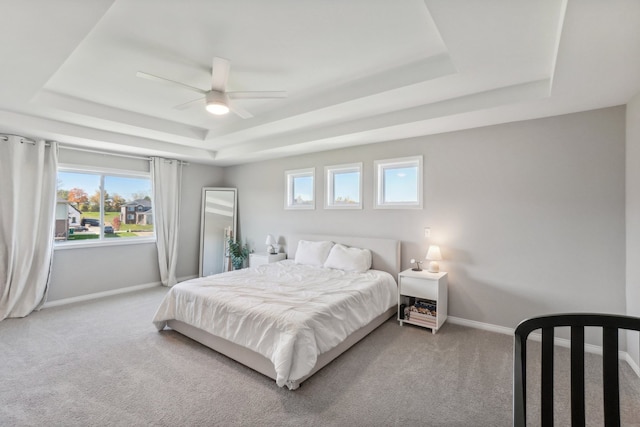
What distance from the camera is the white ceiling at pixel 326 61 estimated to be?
68.6 inches

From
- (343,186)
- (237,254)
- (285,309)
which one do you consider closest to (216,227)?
(237,254)

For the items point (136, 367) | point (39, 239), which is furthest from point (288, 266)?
point (39, 239)

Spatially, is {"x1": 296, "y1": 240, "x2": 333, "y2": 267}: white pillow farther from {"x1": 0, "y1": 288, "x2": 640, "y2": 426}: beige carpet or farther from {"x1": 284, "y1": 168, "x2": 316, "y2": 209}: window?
{"x1": 0, "y1": 288, "x2": 640, "y2": 426}: beige carpet

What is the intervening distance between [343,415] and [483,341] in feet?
6.53

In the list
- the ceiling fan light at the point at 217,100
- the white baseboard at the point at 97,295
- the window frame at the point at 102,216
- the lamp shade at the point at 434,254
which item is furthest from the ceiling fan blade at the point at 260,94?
the white baseboard at the point at 97,295

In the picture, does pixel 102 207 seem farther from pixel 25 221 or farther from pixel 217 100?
pixel 217 100

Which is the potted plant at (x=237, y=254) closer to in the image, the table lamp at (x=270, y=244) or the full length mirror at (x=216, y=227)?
the full length mirror at (x=216, y=227)

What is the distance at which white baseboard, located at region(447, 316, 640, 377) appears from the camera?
104 inches

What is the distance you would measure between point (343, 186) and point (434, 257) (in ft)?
6.23

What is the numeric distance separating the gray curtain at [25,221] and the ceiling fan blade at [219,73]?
11.0ft

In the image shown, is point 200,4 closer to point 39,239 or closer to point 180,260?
point 39,239

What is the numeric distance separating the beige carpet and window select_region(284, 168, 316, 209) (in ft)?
8.65

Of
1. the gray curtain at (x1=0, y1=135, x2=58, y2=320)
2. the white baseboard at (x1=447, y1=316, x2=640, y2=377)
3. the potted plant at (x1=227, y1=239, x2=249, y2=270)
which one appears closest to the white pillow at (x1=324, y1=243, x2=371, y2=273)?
the white baseboard at (x1=447, y1=316, x2=640, y2=377)

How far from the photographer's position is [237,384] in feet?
7.86
